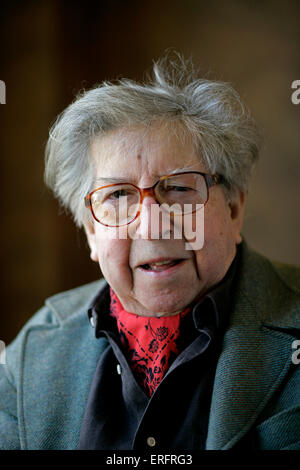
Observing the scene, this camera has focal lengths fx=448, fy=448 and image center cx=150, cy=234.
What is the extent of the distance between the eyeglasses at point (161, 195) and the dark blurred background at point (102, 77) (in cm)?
169

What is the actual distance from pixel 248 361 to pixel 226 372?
0.06 meters

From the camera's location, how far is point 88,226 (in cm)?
135

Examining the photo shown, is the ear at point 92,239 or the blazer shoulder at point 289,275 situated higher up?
the ear at point 92,239

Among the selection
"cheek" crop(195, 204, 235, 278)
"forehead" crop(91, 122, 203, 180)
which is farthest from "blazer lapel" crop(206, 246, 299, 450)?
"forehead" crop(91, 122, 203, 180)

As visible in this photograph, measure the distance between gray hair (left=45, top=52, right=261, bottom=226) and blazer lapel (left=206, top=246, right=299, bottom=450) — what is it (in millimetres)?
309

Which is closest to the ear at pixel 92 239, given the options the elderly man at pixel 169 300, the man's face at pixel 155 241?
the elderly man at pixel 169 300

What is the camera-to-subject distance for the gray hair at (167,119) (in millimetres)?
1175

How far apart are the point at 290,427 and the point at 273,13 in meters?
2.47

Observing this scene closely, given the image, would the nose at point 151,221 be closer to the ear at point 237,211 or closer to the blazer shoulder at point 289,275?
the ear at point 237,211

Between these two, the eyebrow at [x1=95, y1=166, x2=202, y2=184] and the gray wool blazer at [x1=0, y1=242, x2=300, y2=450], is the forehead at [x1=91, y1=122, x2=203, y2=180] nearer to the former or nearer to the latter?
the eyebrow at [x1=95, y1=166, x2=202, y2=184]

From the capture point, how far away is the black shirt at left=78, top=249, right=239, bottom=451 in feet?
3.60

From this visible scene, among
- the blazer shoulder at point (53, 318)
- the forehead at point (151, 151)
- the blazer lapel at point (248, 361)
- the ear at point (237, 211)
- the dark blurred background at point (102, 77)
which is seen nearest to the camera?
the blazer lapel at point (248, 361)

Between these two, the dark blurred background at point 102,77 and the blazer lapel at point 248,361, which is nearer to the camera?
the blazer lapel at point 248,361
